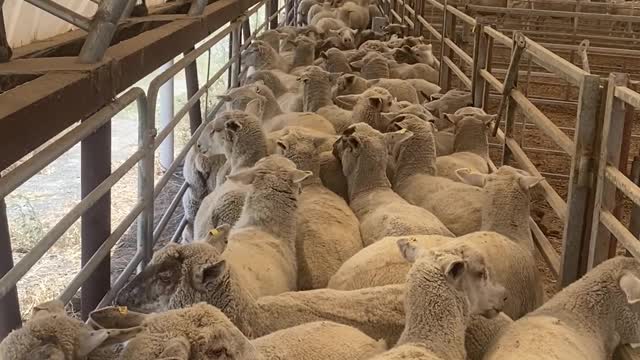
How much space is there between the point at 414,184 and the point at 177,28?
174cm

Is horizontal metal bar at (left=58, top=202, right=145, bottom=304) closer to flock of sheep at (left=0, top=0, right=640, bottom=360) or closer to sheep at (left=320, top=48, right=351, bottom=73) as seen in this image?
flock of sheep at (left=0, top=0, right=640, bottom=360)

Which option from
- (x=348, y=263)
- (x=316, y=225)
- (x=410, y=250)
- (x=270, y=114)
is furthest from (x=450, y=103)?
(x=410, y=250)

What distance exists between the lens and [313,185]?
15.7ft

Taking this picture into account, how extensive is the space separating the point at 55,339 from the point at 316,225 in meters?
2.13

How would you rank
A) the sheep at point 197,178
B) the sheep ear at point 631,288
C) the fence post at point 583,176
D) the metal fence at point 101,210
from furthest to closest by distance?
the sheep at point 197,178, the fence post at point 583,176, the sheep ear at point 631,288, the metal fence at point 101,210

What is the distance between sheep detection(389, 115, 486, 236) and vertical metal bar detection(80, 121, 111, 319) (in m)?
1.93

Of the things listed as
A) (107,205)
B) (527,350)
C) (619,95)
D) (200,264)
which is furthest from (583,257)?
(107,205)

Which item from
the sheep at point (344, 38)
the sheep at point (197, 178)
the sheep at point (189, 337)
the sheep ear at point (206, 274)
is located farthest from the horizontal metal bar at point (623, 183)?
the sheep at point (344, 38)

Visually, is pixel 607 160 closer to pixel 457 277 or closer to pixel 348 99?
pixel 457 277

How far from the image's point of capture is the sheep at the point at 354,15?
42.6 ft

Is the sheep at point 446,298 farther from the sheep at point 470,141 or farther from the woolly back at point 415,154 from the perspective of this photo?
the sheep at point 470,141

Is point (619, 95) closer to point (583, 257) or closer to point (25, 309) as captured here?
point (583, 257)

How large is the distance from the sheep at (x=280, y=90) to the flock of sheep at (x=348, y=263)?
0.75 ft

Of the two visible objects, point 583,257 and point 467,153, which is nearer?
point 583,257
